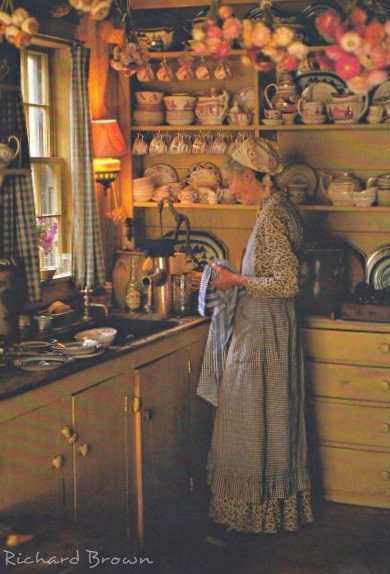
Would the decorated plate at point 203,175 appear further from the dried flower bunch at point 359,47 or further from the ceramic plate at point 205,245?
the dried flower bunch at point 359,47

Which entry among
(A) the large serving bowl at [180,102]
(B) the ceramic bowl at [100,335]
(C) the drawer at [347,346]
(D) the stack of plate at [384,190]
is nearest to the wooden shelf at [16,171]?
(B) the ceramic bowl at [100,335]

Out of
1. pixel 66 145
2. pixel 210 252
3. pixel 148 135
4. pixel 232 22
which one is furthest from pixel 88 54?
pixel 232 22

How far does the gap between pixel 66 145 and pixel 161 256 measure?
2.36 feet

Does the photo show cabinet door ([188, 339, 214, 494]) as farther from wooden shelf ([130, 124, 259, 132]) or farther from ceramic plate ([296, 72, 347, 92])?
ceramic plate ([296, 72, 347, 92])

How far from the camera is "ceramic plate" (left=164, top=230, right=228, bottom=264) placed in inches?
205

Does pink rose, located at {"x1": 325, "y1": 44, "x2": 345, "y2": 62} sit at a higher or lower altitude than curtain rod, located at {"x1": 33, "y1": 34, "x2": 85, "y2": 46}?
lower

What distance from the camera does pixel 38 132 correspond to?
453 cm

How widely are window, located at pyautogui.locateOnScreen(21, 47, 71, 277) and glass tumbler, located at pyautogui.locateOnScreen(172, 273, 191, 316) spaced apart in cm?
55

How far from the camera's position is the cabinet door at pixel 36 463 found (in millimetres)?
3105

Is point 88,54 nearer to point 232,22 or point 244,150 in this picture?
point 244,150

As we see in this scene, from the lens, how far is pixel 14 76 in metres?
3.96

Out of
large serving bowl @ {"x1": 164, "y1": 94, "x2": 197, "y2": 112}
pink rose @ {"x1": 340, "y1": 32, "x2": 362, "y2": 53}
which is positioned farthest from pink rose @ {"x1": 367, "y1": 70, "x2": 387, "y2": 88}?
large serving bowl @ {"x1": 164, "y1": 94, "x2": 197, "y2": 112}

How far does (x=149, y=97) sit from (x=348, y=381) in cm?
184

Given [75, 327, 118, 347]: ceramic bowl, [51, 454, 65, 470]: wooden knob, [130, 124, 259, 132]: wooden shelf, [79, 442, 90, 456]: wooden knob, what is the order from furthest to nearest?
[130, 124, 259, 132]: wooden shelf < [75, 327, 118, 347]: ceramic bowl < [79, 442, 90, 456]: wooden knob < [51, 454, 65, 470]: wooden knob
